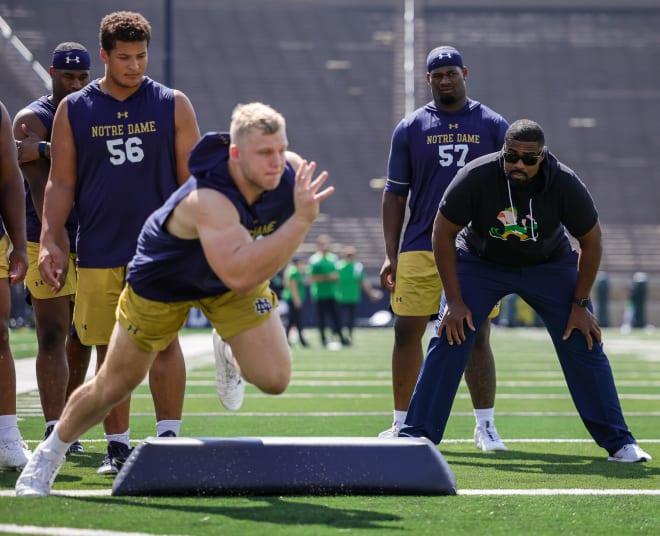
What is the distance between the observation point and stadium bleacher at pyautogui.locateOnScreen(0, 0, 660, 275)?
43719mm

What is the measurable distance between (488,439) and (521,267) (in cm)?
118

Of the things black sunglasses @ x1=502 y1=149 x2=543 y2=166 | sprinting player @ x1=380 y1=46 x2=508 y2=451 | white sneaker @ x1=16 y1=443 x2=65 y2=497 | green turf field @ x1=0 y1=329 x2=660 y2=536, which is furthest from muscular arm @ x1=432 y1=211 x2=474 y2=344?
white sneaker @ x1=16 y1=443 x2=65 y2=497

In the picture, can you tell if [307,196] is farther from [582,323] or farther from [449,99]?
[449,99]

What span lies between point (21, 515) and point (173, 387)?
1585 mm

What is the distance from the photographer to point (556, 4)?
2094 inches

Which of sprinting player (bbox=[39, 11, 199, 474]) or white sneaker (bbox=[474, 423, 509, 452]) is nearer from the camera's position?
sprinting player (bbox=[39, 11, 199, 474])

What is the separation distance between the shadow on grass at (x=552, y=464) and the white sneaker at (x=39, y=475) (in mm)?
2210

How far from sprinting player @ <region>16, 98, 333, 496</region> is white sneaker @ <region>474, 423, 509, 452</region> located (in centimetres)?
238

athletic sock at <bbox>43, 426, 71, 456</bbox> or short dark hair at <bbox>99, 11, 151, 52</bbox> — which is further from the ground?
short dark hair at <bbox>99, 11, 151, 52</bbox>

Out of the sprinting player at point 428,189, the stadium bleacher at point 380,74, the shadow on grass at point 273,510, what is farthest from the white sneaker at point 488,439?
the stadium bleacher at point 380,74

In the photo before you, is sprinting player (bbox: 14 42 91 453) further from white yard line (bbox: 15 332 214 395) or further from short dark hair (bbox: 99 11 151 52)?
white yard line (bbox: 15 332 214 395)

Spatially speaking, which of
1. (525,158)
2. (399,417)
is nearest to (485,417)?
(399,417)

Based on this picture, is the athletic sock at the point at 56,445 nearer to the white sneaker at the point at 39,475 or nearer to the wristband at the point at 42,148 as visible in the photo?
the white sneaker at the point at 39,475

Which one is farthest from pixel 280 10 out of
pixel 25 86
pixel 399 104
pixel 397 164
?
pixel 397 164
